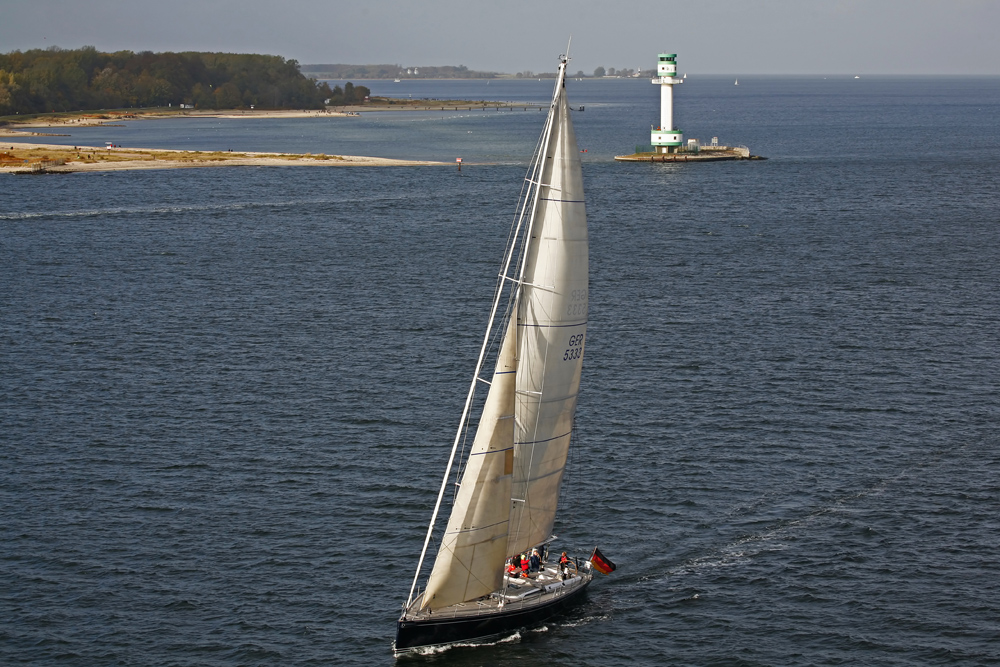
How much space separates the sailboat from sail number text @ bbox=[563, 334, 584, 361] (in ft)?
0.16

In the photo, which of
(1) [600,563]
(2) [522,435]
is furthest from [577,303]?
(1) [600,563]

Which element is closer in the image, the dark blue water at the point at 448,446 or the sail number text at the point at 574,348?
the sail number text at the point at 574,348

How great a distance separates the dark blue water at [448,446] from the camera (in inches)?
1738

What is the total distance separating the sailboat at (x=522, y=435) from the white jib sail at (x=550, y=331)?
4 cm

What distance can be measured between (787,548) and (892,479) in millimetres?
10149

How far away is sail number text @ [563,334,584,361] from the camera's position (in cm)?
4294

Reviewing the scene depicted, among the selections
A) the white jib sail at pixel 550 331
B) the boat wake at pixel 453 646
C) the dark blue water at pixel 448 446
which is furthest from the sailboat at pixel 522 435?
the dark blue water at pixel 448 446

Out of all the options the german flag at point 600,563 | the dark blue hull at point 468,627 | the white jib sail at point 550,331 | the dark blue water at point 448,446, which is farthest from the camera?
the german flag at point 600,563

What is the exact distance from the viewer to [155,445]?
204 ft

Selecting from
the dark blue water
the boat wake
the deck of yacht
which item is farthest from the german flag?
the boat wake

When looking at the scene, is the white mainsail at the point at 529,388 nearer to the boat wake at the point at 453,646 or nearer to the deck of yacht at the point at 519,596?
the deck of yacht at the point at 519,596

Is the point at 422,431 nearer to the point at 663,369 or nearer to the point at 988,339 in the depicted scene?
the point at 663,369

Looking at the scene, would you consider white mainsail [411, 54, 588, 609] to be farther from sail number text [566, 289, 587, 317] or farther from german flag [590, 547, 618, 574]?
german flag [590, 547, 618, 574]

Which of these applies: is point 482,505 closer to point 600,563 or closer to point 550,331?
point 600,563
